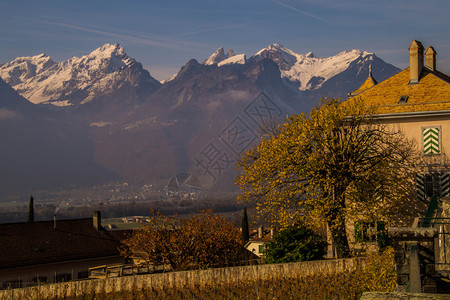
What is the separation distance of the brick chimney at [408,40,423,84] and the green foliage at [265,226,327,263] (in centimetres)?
1466

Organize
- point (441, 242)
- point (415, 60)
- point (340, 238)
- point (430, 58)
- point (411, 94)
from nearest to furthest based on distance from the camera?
point (441, 242) < point (340, 238) < point (411, 94) < point (415, 60) < point (430, 58)

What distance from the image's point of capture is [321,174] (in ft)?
115

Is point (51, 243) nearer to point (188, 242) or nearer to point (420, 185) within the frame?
point (188, 242)

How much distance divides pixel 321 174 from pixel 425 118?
9656 mm

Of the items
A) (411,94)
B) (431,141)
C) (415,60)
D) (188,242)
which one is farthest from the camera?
(415,60)

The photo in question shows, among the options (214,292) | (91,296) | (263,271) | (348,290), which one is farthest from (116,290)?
(348,290)

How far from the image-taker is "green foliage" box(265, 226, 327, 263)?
120ft

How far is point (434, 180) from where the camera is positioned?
1522 inches

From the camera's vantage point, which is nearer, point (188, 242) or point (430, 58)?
point (188, 242)

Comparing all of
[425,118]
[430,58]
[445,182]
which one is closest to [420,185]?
[445,182]

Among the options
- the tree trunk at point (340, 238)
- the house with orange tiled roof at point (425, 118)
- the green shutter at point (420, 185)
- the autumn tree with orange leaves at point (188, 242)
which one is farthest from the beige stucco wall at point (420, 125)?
the autumn tree with orange leaves at point (188, 242)

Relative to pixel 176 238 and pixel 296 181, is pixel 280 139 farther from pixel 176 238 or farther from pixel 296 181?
pixel 176 238

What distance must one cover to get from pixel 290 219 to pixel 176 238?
9.36m

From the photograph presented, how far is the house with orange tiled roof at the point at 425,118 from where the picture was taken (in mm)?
38625
